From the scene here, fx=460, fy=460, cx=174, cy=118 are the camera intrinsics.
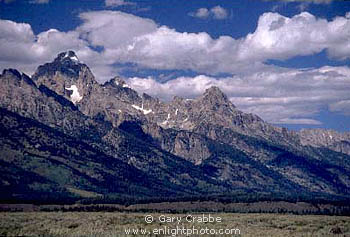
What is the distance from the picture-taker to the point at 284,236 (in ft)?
242

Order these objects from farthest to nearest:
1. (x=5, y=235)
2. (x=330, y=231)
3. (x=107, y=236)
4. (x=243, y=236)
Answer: (x=330, y=231) → (x=243, y=236) → (x=107, y=236) → (x=5, y=235)

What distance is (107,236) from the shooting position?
64188 mm

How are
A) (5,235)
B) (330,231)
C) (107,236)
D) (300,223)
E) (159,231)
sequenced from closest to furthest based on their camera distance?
(5,235) → (107,236) → (159,231) → (330,231) → (300,223)

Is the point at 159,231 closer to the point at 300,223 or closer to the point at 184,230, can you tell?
the point at 184,230

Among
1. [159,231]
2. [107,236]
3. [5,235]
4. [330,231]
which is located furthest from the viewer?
[330,231]

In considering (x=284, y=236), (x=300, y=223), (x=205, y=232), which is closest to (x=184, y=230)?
(x=205, y=232)

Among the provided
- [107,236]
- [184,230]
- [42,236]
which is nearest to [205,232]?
[184,230]

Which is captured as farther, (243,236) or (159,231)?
(159,231)

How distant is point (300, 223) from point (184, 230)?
37.0 metres

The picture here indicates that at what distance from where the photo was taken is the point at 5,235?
194 ft

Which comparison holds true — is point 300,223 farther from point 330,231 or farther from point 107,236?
point 107,236

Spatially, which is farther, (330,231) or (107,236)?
(330,231)

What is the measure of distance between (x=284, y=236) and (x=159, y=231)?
2057 centimetres

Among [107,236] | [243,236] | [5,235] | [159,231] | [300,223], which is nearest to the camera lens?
[5,235]
